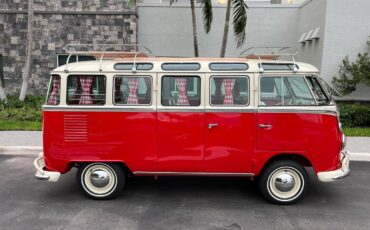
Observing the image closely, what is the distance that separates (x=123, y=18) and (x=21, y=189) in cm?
998

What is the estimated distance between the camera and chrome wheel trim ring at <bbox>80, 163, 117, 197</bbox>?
18.7ft

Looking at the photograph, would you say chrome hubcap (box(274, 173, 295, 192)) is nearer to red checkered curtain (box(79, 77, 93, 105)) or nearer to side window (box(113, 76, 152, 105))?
side window (box(113, 76, 152, 105))

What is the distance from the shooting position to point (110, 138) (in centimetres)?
554

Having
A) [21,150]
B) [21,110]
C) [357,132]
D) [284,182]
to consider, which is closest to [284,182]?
[284,182]

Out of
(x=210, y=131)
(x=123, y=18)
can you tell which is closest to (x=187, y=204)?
(x=210, y=131)

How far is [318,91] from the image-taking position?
217 inches

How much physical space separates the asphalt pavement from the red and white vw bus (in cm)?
43

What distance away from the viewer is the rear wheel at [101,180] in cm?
568

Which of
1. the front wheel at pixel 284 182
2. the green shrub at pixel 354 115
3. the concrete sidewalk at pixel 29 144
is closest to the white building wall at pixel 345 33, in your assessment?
the green shrub at pixel 354 115

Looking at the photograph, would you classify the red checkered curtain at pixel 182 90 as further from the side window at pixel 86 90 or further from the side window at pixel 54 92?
the side window at pixel 54 92

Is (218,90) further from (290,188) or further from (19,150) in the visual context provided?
(19,150)

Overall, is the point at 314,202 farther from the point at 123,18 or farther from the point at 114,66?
the point at 123,18

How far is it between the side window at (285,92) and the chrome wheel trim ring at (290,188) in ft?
3.31

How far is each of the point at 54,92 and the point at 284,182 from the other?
377cm
